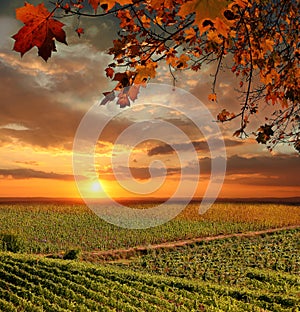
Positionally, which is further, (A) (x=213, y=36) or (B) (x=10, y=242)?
(B) (x=10, y=242)

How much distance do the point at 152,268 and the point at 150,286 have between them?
3468mm

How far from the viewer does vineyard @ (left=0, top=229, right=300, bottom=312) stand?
25.2 ft

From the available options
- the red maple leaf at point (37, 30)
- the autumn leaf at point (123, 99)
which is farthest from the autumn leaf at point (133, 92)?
the red maple leaf at point (37, 30)

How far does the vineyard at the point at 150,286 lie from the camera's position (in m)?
7.67

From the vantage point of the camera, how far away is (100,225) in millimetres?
20438

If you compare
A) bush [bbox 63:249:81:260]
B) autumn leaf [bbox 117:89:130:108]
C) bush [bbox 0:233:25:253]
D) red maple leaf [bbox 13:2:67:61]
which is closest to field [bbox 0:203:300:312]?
bush [bbox 0:233:25:253]

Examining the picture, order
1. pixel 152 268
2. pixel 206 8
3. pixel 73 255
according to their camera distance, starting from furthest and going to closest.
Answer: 1. pixel 73 255
2. pixel 152 268
3. pixel 206 8

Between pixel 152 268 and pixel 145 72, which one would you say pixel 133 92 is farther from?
pixel 152 268

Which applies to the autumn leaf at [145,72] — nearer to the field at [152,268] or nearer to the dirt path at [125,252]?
the field at [152,268]

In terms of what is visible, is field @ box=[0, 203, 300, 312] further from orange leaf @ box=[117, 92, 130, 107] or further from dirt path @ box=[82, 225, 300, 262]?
orange leaf @ box=[117, 92, 130, 107]

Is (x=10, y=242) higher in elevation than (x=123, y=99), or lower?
lower

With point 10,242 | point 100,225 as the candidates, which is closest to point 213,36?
point 10,242

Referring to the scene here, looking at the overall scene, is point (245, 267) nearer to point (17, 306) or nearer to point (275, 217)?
point (17, 306)

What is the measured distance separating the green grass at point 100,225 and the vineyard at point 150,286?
4.00 meters
